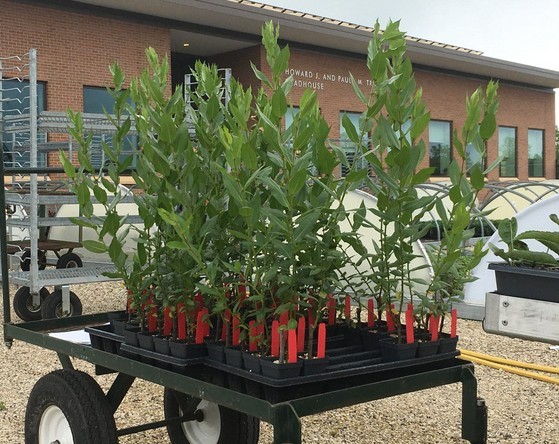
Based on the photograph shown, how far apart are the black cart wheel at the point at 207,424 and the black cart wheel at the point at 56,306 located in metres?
4.53

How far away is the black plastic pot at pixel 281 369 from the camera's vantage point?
2.36 metres

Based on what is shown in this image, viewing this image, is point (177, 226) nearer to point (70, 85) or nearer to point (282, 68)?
point (282, 68)

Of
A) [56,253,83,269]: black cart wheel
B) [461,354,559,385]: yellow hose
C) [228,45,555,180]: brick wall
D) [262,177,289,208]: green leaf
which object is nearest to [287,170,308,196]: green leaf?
[262,177,289,208]: green leaf

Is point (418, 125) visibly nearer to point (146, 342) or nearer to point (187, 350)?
point (187, 350)

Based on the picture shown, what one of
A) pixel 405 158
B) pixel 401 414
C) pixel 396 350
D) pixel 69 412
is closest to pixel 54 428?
pixel 69 412

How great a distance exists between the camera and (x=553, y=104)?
33438mm

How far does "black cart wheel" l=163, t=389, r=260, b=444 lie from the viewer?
3.79 m

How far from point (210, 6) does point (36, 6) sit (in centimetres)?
416

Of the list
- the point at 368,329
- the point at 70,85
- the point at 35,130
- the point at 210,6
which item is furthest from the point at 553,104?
the point at 368,329

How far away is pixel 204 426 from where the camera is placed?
396 cm

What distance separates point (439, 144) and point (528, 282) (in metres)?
25.5

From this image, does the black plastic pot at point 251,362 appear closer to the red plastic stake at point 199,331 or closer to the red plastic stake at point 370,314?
the red plastic stake at point 199,331

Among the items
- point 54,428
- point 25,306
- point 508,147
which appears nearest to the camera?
point 54,428

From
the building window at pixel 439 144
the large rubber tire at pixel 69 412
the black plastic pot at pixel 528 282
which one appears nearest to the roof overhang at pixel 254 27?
the building window at pixel 439 144
